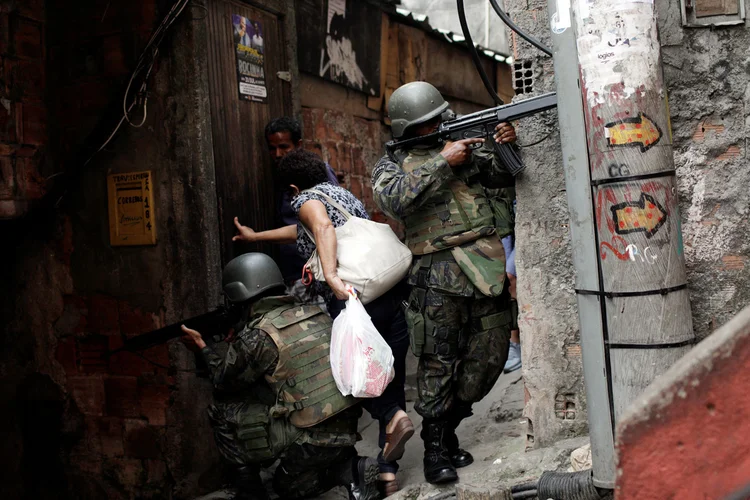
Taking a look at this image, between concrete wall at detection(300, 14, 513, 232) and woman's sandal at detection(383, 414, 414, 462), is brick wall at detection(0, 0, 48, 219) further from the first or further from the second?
woman's sandal at detection(383, 414, 414, 462)

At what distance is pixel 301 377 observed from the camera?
358cm

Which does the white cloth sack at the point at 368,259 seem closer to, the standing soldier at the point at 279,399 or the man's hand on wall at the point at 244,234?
the standing soldier at the point at 279,399

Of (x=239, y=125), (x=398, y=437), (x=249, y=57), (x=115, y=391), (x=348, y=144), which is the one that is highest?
(x=249, y=57)

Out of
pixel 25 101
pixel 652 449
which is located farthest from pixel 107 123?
pixel 652 449

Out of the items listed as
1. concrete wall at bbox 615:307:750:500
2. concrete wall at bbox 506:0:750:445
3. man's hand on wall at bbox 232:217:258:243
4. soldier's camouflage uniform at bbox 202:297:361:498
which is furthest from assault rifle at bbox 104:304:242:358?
concrete wall at bbox 615:307:750:500

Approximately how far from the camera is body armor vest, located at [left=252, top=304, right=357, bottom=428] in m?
3.57

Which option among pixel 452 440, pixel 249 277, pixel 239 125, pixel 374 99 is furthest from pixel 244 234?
pixel 374 99

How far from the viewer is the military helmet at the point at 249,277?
375cm

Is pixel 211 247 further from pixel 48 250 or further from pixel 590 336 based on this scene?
pixel 590 336

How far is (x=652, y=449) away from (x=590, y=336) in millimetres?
1051

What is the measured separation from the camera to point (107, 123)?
4.44 meters

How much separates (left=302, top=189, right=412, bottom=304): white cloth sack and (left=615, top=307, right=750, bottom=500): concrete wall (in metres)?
2.11

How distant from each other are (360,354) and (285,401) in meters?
0.53

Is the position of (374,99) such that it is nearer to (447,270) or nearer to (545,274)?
(447,270)
